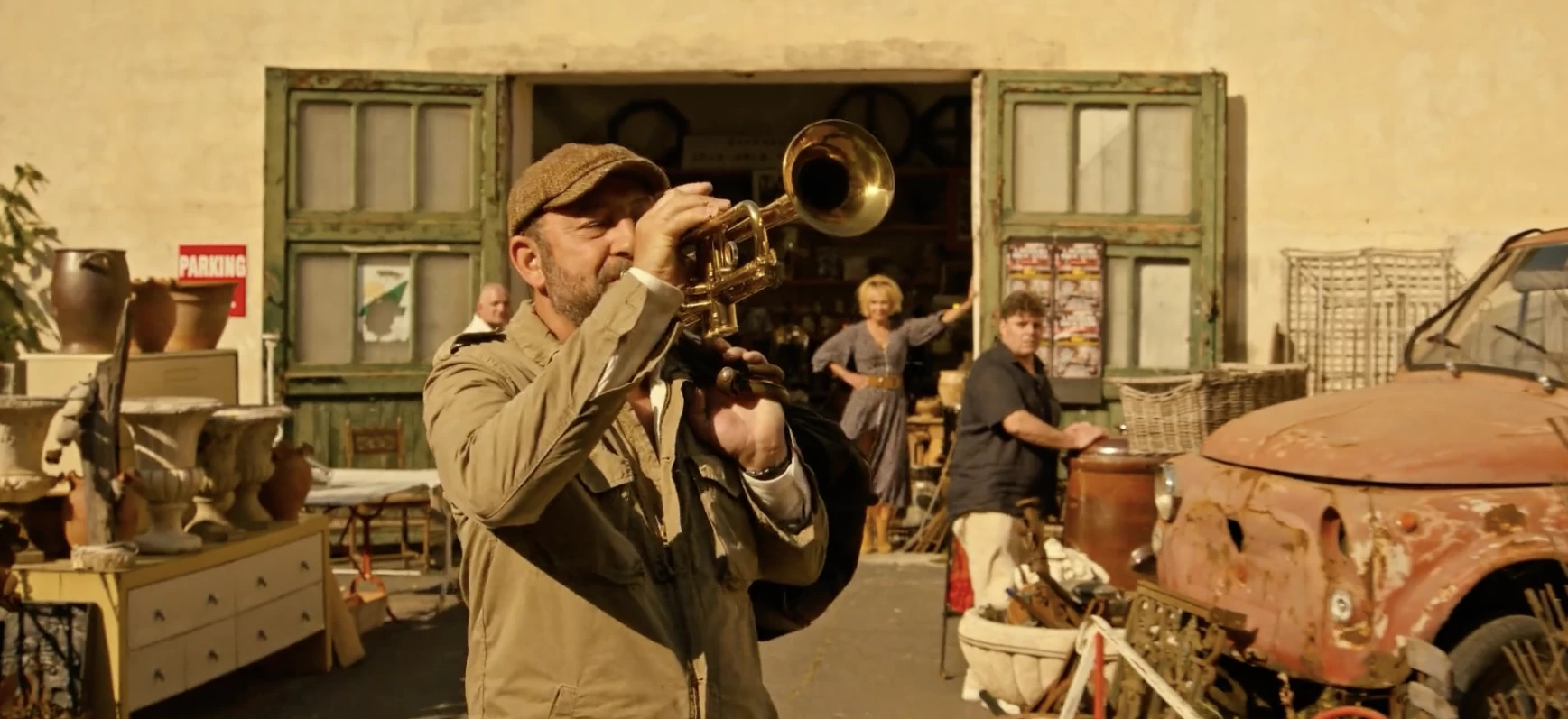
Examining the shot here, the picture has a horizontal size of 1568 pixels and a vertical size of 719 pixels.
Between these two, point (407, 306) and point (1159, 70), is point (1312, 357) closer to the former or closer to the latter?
point (1159, 70)

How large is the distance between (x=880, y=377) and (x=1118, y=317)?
1.55 metres

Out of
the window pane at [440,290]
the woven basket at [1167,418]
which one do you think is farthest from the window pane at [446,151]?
the woven basket at [1167,418]

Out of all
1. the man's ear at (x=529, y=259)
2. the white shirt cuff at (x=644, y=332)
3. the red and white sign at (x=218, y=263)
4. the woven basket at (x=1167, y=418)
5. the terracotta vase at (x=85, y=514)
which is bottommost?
the terracotta vase at (x=85, y=514)

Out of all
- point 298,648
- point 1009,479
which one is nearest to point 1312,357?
point 1009,479

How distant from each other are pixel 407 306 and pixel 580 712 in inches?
324

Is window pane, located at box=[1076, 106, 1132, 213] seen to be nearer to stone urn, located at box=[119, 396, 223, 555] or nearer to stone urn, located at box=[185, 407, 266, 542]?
stone urn, located at box=[185, 407, 266, 542]

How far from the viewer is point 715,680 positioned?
7.75 feet

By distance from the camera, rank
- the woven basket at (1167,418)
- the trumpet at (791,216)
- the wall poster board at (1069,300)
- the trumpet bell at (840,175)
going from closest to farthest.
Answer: the trumpet at (791,216), the trumpet bell at (840,175), the woven basket at (1167,418), the wall poster board at (1069,300)

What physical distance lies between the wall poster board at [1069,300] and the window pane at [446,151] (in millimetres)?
3234

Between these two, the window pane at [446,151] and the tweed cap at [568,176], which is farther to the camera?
the window pane at [446,151]

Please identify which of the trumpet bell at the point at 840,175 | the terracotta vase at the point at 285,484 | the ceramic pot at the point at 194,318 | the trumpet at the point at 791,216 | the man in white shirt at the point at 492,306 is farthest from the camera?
the man in white shirt at the point at 492,306

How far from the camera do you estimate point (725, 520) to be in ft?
8.09

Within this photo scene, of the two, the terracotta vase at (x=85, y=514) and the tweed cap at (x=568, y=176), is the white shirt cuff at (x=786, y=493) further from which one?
the terracotta vase at (x=85, y=514)

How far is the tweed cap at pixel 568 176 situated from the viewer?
2432 mm
